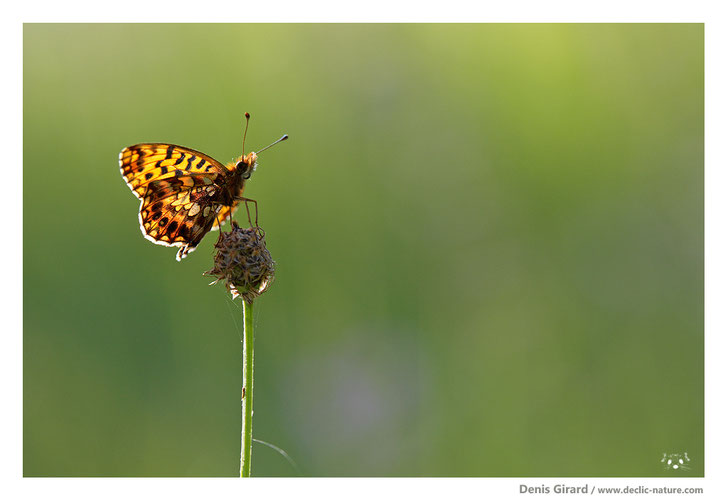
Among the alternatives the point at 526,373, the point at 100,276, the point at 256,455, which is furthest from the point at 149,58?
the point at 526,373

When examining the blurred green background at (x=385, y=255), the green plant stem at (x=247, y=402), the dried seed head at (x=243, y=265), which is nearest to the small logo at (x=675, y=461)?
the blurred green background at (x=385, y=255)

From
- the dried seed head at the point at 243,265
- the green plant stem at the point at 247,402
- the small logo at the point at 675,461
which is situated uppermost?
the dried seed head at the point at 243,265

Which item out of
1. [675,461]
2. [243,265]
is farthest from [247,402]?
[675,461]

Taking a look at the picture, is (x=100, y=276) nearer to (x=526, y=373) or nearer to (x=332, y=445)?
(x=332, y=445)

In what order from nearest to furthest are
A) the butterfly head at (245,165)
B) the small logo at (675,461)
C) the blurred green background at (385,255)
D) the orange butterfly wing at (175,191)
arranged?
the orange butterfly wing at (175,191) → the butterfly head at (245,165) → the small logo at (675,461) → the blurred green background at (385,255)

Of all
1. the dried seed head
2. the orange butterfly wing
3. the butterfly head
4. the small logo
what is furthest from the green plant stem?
the small logo

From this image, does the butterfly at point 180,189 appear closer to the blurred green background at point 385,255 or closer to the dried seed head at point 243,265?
the dried seed head at point 243,265
